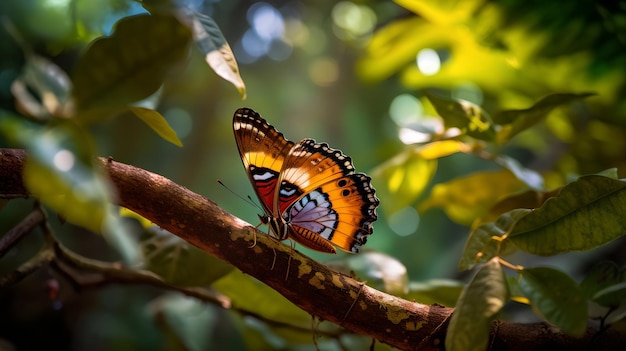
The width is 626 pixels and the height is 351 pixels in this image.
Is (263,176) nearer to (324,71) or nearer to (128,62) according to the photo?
(128,62)

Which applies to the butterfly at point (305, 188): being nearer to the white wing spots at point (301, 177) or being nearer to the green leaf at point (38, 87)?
the white wing spots at point (301, 177)

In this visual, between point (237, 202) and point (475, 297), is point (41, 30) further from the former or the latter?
point (475, 297)

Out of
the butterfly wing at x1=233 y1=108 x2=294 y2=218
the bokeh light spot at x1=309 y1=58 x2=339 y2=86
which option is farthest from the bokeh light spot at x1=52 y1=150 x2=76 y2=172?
the bokeh light spot at x1=309 y1=58 x2=339 y2=86

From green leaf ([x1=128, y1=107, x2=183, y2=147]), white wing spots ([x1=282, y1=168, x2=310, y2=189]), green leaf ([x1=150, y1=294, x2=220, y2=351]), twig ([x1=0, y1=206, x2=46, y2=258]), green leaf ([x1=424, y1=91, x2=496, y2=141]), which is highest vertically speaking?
green leaf ([x1=424, y1=91, x2=496, y2=141])

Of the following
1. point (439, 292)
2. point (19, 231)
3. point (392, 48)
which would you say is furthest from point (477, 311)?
point (392, 48)

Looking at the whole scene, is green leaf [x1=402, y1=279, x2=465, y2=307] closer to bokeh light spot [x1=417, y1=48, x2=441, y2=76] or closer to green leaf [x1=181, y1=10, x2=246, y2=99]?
green leaf [x1=181, y1=10, x2=246, y2=99]

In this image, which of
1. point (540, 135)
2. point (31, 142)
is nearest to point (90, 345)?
point (31, 142)
